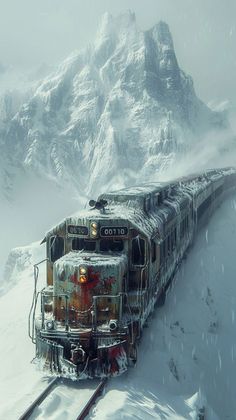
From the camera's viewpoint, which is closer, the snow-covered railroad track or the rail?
the rail

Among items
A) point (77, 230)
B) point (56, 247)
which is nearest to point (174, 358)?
point (56, 247)

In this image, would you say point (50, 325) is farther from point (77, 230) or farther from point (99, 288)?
point (77, 230)

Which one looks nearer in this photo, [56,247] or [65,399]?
[65,399]

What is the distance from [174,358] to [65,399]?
18.4 feet

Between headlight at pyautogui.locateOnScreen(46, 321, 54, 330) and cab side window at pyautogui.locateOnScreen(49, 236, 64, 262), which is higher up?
cab side window at pyautogui.locateOnScreen(49, 236, 64, 262)

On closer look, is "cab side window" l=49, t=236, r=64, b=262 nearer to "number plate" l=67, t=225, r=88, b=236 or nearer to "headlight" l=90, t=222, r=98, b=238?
"number plate" l=67, t=225, r=88, b=236

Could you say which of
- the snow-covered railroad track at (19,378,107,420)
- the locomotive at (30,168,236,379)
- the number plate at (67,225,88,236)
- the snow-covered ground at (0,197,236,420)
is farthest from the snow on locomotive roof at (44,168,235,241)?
the snow-covered railroad track at (19,378,107,420)

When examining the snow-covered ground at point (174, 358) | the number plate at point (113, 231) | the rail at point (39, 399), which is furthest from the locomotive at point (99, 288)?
the snow-covered ground at point (174, 358)

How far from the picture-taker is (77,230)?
15.3m

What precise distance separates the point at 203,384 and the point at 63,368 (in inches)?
249

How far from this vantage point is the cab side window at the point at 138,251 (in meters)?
15.2

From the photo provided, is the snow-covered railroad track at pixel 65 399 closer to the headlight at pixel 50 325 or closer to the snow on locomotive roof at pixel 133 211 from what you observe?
the headlight at pixel 50 325

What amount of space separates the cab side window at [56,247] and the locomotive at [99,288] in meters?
0.03

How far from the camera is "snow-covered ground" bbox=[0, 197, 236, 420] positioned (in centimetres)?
1305
